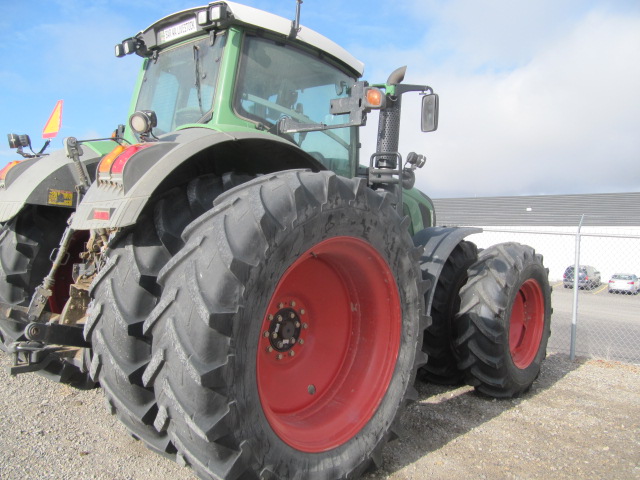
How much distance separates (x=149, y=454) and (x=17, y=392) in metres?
1.48

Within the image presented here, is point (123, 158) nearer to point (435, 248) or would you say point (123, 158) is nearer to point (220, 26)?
point (220, 26)

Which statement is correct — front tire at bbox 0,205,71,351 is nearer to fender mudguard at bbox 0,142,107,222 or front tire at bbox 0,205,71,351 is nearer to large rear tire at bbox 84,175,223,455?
fender mudguard at bbox 0,142,107,222

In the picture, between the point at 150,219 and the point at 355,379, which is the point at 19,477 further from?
the point at 355,379

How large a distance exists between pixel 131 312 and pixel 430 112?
2.33 meters

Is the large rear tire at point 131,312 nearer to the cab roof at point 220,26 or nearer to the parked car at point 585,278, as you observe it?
the cab roof at point 220,26

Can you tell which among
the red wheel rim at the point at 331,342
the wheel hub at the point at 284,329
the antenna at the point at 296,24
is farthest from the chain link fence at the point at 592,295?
the wheel hub at the point at 284,329

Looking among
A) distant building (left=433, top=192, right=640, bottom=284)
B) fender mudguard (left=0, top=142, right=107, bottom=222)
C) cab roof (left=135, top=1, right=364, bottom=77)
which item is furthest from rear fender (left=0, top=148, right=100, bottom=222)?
distant building (left=433, top=192, right=640, bottom=284)

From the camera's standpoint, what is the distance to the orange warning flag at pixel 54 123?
3.60 m

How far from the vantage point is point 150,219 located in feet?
7.92

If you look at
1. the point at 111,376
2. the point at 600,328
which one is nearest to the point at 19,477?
the point at 111,376

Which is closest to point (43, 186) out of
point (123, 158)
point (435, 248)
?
point (123, 158)

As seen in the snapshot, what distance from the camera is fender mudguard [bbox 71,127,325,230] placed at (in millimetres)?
2168

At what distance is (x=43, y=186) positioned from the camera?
9.93 feet

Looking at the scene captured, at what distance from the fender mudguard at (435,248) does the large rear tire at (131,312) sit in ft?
5.93
